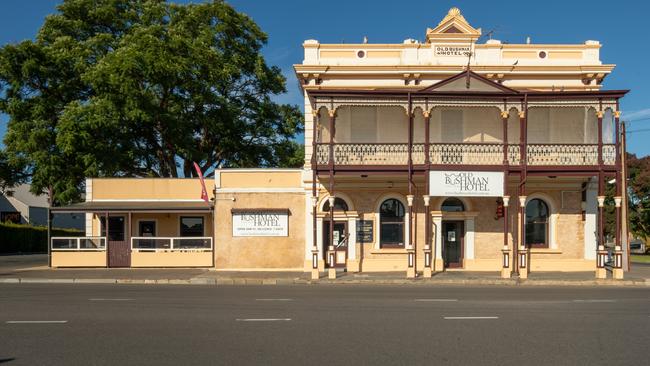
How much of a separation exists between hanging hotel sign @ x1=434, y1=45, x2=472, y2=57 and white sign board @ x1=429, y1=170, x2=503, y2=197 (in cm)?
532

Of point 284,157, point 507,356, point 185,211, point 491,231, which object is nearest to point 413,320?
point 507,356

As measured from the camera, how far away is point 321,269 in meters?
21.8

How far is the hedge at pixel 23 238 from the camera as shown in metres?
42.0

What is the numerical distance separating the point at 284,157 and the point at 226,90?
5.33 m

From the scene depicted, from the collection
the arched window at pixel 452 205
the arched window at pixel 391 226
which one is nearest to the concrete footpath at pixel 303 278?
the arched window at pixel 391 226

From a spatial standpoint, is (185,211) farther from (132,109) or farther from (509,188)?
(509,188)

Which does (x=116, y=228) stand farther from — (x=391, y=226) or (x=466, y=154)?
(x=466, y=154)

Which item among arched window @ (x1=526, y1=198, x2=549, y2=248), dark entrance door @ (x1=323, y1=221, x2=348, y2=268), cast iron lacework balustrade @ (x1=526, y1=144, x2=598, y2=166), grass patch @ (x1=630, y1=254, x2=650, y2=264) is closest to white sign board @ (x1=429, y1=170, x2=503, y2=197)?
cast iron lacework balustrade @ (x1=526, y1=144, x2=598, y2=166)

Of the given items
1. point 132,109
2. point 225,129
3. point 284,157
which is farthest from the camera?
point 284,157

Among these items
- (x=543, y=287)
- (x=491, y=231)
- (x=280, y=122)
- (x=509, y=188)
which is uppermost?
(x=280, y=122)

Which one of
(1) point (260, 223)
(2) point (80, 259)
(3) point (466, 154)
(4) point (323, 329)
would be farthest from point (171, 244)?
(4) point (323, 329)

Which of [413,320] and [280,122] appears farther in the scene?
[280,122]

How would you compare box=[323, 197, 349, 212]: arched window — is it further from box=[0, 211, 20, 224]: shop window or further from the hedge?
box=[0, 211, 20, 224]: shop window

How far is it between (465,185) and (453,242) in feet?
10.2
